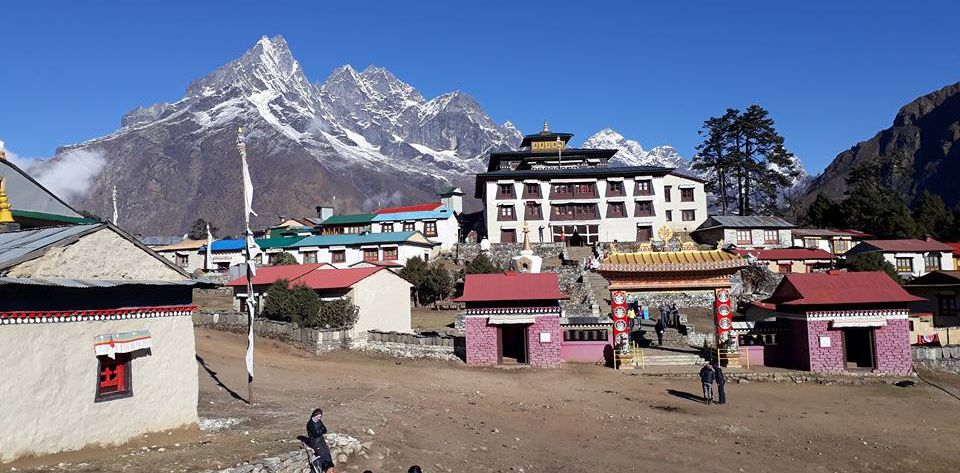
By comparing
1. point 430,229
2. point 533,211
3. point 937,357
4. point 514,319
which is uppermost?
point 533,211

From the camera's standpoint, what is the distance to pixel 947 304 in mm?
38719

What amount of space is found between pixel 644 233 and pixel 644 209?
261 centimetres

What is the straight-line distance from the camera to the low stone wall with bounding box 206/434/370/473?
11893 millimetres

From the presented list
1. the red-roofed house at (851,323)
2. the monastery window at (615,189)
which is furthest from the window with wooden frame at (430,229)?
the red-roofed house at (851,323)

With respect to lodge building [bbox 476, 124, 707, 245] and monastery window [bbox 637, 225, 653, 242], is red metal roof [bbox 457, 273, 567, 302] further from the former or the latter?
monastery window [bbox 637, 225, 653, 242]

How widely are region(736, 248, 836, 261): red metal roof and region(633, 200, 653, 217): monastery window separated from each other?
41.7 ft

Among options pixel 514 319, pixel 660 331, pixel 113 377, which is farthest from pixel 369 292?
pixel 113 377

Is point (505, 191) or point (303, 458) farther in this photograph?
point (505, 191)

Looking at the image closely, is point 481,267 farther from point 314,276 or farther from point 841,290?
point 841,290

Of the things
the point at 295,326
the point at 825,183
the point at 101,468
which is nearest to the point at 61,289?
the point at 101,468

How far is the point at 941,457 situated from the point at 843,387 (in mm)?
8784

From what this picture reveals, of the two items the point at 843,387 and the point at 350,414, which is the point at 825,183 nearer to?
the point at 843,387

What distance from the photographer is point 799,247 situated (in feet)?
209

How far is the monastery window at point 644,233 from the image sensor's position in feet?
224
